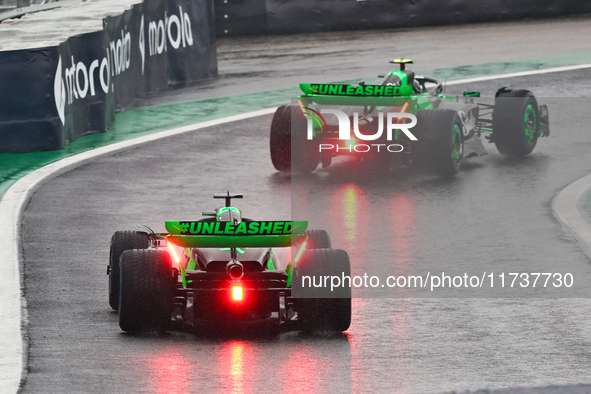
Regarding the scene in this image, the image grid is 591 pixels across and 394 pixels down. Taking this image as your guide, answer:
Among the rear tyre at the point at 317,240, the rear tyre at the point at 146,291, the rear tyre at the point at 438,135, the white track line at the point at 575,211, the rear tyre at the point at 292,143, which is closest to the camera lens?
the rear tyre at the point at 146,291

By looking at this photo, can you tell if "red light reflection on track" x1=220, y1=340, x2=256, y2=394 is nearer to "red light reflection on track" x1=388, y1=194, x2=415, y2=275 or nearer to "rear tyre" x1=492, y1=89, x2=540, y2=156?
"red light reflection on track" x1=388, y1=194, x2=415, y2=275

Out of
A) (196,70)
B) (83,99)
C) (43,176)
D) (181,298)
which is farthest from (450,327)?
(196,70)

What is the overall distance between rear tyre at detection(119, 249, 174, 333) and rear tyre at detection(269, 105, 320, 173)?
23.3 ft

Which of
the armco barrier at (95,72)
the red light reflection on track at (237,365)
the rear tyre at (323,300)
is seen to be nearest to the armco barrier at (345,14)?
the armco barrier at (95,72)

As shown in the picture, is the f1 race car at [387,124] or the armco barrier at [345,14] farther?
the armco barrier at [345,14]

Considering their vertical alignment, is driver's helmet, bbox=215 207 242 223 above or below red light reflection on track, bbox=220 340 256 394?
above

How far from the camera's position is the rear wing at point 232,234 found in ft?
29.3

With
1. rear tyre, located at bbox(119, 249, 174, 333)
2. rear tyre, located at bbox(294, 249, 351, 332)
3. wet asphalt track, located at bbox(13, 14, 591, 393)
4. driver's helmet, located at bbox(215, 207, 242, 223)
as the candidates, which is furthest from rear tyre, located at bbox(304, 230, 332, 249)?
rear tyre, located at bbox(119, 249, 174, 333)

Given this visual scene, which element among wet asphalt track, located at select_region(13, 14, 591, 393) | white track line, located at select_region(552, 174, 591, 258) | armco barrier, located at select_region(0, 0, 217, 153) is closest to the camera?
wet asphalt track, located at select_region(13, 14, 591, 393)

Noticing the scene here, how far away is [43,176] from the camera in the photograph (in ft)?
52.3

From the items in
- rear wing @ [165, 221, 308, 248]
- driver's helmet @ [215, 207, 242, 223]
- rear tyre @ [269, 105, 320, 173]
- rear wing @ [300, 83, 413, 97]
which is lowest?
rear wing @ [165, 221, 308, 248]

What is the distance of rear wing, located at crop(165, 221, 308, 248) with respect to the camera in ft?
29.3

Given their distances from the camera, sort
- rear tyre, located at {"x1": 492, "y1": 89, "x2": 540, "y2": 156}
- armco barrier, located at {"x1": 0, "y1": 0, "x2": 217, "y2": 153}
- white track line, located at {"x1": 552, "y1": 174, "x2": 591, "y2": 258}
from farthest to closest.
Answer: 1. armco barrier, located at {"x1": 0, "y1": 0, "x2": 217, "y2": 153}
2. rear tyre, located at {"x1": 492, "y1": 89, "x2": 540, "y2": 156}
3. white track line, located at {"x1": 552, "y1": 174, "x2": 591, "y2": 258}

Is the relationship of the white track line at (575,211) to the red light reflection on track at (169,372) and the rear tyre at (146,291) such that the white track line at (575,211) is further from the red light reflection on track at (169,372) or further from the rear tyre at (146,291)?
the red light reflection on track at (169,372)
